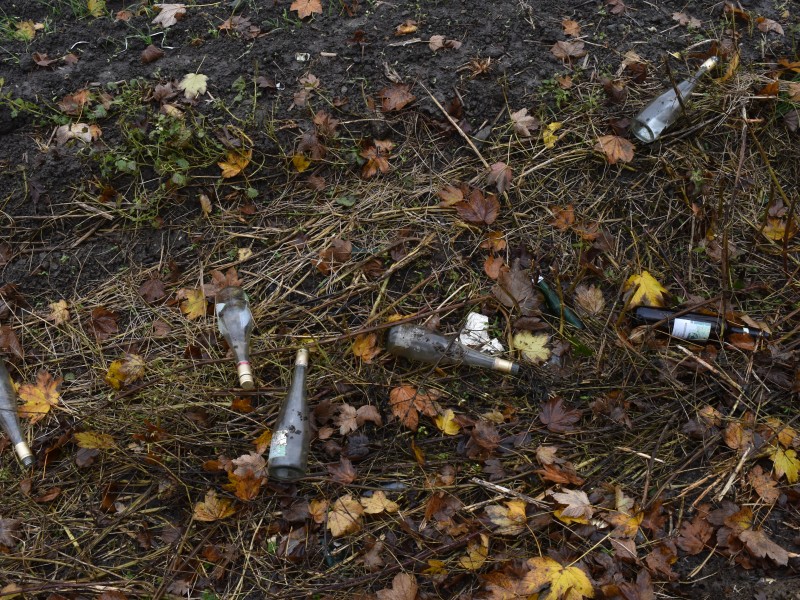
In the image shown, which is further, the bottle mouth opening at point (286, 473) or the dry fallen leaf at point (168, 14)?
the dry fallen leaf at point (168, 14)

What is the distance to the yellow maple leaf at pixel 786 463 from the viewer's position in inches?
96.8

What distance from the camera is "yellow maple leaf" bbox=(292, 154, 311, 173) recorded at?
3.24 metres

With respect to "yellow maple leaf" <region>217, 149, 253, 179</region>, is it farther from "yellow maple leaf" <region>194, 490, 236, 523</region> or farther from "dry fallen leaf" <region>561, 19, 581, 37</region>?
"dry fallen leaf" <region>561, 19, 581, 37</region>

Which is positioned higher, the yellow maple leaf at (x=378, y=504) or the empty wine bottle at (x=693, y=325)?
the empty wine bottle at (x=693, y=325)

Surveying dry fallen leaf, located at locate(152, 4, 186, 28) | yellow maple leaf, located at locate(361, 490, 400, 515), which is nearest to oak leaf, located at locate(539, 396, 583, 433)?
yellow maple leaf, located at locate(361, 490, 400, 515)

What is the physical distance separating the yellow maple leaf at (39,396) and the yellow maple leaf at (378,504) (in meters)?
1.40

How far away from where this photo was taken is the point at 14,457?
2.68 metres

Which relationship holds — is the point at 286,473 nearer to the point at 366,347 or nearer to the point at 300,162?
the point at 366,347

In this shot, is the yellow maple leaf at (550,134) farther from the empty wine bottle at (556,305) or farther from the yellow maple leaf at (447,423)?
the yellow maple leaf at (447,423)

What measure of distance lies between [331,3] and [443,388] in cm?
233

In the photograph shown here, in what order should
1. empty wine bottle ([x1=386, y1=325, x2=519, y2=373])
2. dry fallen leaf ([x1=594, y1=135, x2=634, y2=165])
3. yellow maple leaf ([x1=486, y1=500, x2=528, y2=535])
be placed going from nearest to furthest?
1. yellow maple leaf ([x1=486, y1=500, x2=528, y2=535])
2. empty wine bottle ([x1=386, y1=325, x2=519, y2=373])
3. dry fallen leaf ([x1=594, y1=135, x2=634, y2=165])

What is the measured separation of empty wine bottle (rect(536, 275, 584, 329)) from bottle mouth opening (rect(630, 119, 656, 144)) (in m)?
0.93

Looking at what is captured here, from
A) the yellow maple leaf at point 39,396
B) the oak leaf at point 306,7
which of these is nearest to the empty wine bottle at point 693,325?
the oak leaf at point 306,7

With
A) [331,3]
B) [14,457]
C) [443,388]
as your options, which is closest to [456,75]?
[331,3]
